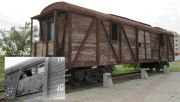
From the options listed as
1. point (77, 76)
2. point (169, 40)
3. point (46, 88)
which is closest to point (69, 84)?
point (77, 76)

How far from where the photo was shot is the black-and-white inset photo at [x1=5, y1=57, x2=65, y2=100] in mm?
5699

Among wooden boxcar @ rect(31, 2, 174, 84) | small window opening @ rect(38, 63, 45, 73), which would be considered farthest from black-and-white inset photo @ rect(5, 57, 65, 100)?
wooden boxcar @ rect(31, 2, 174, 84)

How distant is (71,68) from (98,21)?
10.1 feet

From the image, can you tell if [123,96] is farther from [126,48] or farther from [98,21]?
[126,48]

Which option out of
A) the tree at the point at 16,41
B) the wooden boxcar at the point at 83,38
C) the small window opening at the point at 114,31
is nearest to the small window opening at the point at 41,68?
the wooden boxcar at the point at 83,38

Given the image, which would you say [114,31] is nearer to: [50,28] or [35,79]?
[50,28]

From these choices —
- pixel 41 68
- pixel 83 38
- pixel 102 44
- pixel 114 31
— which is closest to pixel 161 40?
pixel 114 31

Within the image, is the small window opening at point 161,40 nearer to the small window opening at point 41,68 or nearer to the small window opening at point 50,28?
the small window opening at point 50,28

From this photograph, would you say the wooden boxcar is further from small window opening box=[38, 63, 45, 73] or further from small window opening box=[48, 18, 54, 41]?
small window opening box=[38, 63, 45, 73]

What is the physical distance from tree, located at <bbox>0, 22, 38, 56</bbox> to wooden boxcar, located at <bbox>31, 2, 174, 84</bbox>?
26.6ft

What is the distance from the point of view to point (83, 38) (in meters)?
11.3

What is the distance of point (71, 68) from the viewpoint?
10836 mm

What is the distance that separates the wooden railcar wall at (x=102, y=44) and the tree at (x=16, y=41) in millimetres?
8487

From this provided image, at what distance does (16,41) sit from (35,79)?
16208mm
